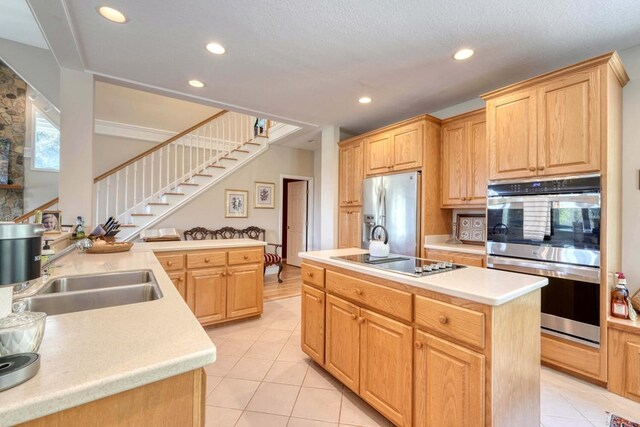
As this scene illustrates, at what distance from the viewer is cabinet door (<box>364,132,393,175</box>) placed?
365 centimetres

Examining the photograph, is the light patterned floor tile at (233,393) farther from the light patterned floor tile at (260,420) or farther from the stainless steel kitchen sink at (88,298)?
the stainless steel kitchen sink at (88,298)

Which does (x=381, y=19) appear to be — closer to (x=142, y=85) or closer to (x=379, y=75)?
(x=379, y=75)

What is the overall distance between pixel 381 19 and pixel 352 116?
195cm

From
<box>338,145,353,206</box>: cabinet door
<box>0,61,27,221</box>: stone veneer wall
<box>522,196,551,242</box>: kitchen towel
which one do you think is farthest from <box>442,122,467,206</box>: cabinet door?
<box>0,61,27,221</box>: stone veneer wall

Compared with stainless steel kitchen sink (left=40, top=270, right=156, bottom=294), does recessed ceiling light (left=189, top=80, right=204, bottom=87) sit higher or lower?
higher

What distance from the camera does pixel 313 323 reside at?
2.18 m

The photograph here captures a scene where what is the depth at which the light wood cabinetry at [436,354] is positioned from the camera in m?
1.19

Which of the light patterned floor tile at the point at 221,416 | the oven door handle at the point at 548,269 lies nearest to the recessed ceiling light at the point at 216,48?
the light patterned floor tile at the point at 221,416

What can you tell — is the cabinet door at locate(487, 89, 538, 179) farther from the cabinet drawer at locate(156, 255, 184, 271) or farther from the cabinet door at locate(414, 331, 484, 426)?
the cabinet drawer at locate(156, 255, 184, 271)

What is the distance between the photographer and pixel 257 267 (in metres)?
3.21

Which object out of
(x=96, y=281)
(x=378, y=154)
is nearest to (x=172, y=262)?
(x=96, y=281)

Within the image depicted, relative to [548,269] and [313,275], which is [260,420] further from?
[548,269]

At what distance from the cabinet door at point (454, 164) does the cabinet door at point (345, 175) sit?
51.9 inches

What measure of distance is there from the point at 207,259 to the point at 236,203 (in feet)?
8.94
